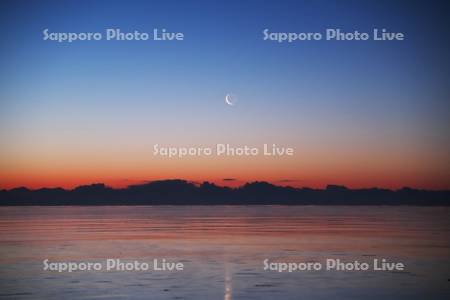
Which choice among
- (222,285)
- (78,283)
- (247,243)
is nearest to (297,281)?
(222,285)

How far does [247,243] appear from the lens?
33.8 feet

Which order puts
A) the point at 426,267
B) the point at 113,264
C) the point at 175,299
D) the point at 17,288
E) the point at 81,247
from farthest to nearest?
the point at 81,247
the point at 113,264
the point at 426,267
the point at 17,288
the point at 175,299

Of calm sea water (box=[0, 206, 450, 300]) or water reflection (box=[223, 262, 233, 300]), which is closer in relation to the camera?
water reflection (box=[223, 262, 233, 300])

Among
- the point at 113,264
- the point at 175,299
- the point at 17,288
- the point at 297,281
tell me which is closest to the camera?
the point at 175,299

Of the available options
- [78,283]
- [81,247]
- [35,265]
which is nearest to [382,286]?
[78,283]

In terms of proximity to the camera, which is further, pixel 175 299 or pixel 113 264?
pixel 113 264

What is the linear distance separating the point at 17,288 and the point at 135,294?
1072mm

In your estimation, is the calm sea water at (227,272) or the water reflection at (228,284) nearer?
the water reflection at (228,284)

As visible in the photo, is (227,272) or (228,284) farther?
(227,272)

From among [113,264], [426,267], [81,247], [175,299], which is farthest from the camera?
[81,247]

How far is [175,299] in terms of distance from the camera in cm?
575

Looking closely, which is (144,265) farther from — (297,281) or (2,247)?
(2,247)

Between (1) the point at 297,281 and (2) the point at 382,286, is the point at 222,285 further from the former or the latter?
(2) the point at 382,286

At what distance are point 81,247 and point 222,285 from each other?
12.3 ft
